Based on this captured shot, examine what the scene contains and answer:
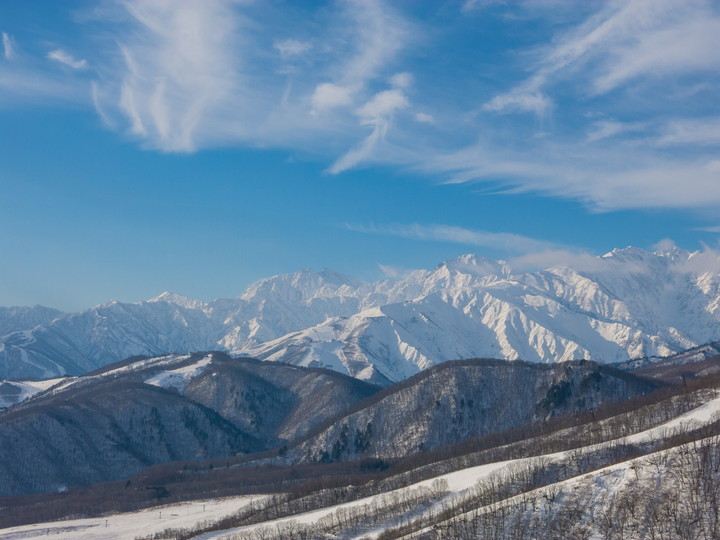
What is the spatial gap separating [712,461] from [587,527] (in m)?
34.3

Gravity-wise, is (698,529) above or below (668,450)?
below

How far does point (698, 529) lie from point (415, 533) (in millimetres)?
56866

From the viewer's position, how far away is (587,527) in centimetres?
15762

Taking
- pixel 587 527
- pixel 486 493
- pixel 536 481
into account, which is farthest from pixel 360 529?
pixel 587 527

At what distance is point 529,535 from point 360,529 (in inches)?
1863

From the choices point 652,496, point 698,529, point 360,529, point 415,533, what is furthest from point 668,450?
point 360,529

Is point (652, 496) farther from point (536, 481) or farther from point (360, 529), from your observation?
point (360, 529)

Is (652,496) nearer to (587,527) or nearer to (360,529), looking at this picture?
(587,527)

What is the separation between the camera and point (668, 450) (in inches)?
7151

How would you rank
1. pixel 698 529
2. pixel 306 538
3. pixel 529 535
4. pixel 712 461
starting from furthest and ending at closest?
pixel 306 538 → pixel 712 461 → pixel 529 535 → pixel 698 529

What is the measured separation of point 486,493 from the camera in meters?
196

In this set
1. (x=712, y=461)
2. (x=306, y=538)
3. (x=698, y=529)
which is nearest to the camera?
(x=698, y=529)

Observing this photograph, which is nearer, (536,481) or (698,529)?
(698,529)

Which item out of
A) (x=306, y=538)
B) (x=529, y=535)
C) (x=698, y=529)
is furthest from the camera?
(x=306, y=538)
